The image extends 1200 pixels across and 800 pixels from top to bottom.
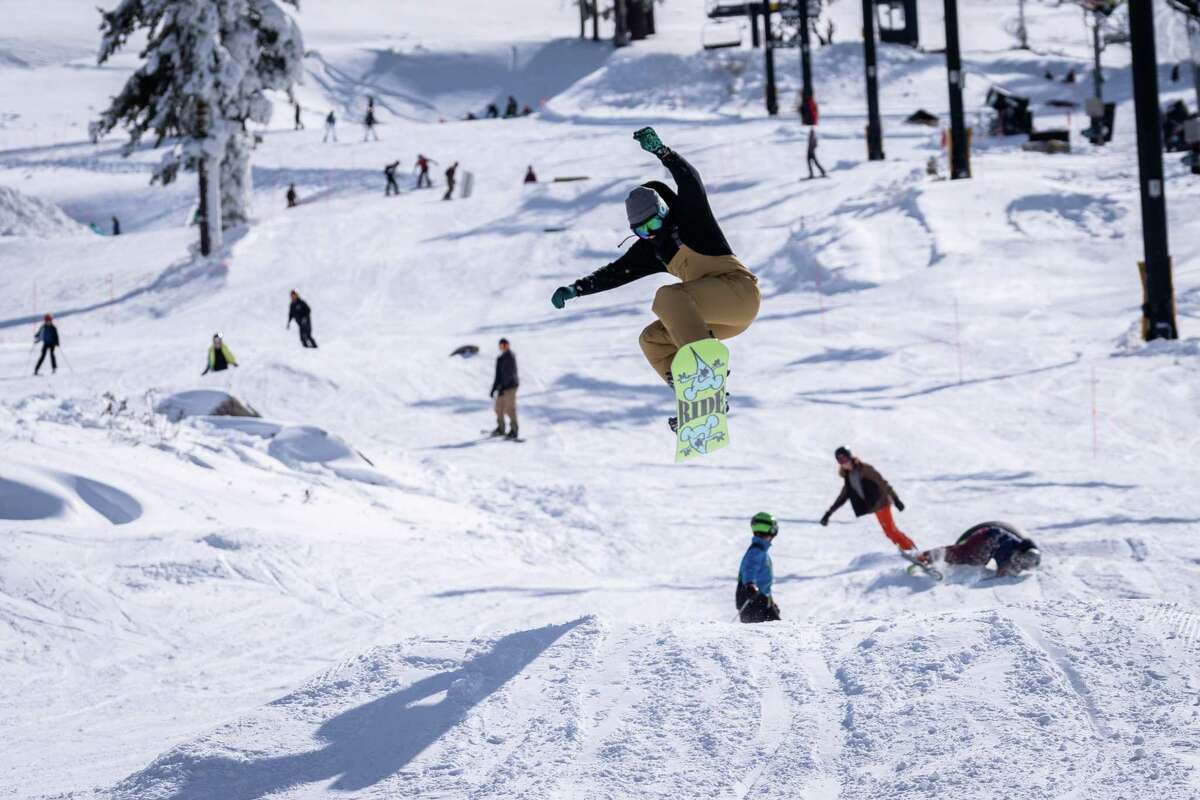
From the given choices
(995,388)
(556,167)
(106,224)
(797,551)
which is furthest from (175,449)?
(106,224)

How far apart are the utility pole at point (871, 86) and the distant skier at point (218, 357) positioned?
20.2m

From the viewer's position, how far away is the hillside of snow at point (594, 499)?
6.79 m

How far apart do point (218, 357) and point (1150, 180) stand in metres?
16.0

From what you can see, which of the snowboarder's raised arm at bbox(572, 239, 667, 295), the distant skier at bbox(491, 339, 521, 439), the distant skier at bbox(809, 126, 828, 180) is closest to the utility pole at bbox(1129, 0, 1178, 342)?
the distant skier at bbox(491, 339, 521, 439)

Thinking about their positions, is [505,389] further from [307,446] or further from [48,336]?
[48,336]

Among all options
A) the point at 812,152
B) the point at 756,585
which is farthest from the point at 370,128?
the point at 756,585

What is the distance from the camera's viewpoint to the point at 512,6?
123m

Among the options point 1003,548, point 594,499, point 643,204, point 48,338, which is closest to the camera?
point 643,204

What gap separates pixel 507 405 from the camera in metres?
21.1

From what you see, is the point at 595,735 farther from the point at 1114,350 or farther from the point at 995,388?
the point at 1114,350

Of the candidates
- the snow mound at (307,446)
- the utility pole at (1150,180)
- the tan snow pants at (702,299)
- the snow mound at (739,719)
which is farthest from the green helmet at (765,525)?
the utility pole at (1150,180)

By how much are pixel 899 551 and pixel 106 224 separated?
47.0 meters

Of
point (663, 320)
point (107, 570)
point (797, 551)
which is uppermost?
point (663, 320)

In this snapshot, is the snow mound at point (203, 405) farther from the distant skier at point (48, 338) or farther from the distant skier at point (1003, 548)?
the distant skier at point (1003, 548)
